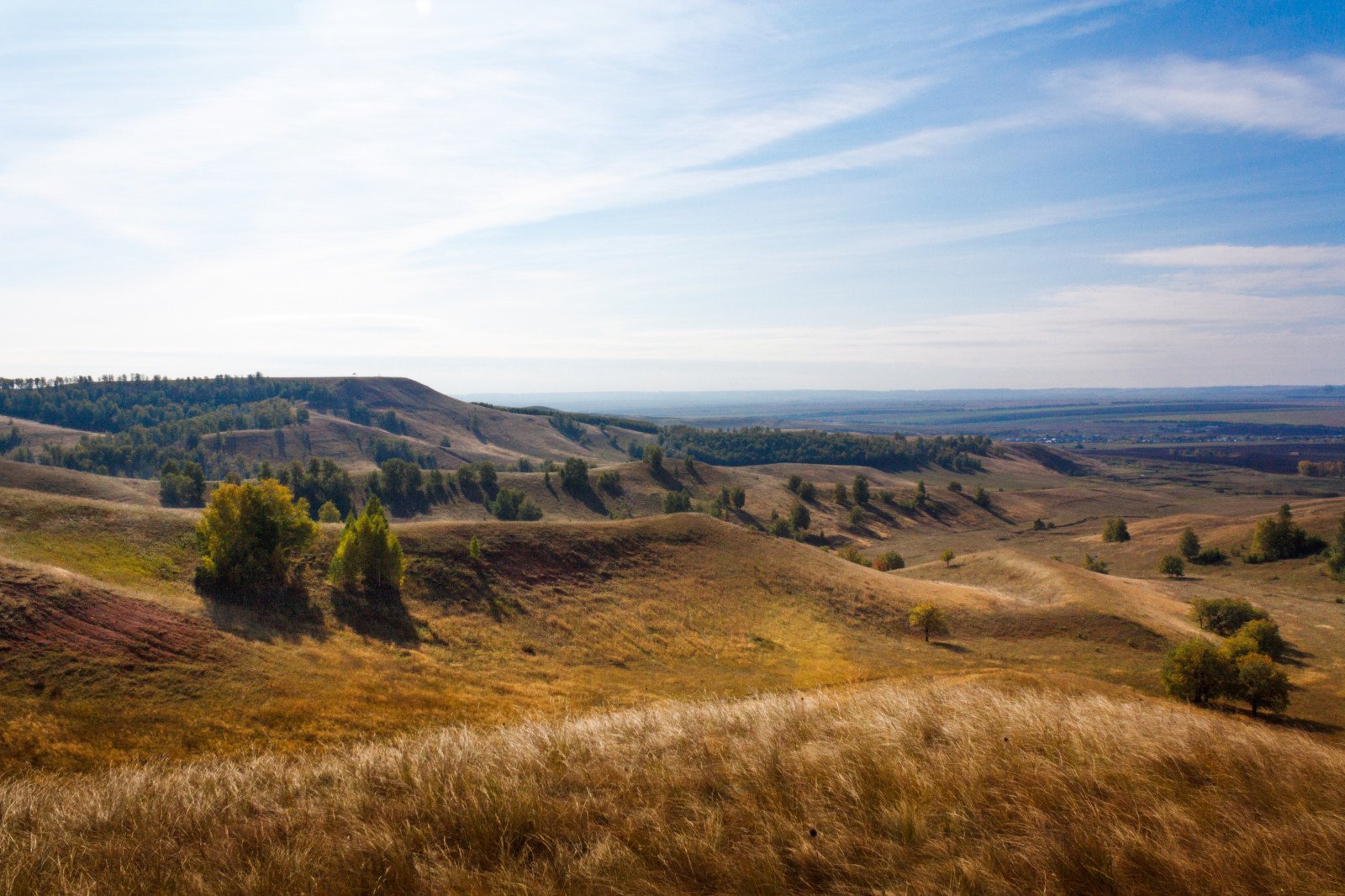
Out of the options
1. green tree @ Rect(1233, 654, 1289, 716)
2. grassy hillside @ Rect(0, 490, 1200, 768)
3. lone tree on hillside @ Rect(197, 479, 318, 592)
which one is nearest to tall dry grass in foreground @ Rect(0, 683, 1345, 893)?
grassy hillside @ Rect(0, 490, 1200, 768)

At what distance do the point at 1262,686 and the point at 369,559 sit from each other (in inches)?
2443

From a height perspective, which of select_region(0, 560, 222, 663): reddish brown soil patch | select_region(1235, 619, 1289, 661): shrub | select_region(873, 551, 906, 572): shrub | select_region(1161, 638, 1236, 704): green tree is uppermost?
select_region(0, 560, 222, 663): reddish brown soil patch

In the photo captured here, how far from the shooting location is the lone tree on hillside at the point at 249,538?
44.8 m

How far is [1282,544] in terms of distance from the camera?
106062 mm

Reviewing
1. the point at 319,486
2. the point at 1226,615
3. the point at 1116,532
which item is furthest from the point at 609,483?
the point at 1226,615

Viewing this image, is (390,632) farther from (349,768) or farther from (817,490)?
(817,490)

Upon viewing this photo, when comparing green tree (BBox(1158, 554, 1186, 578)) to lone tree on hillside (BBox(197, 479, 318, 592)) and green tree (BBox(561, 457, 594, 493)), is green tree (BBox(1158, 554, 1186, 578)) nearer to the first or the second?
green tree (BBox(561, 457, 594, 493))

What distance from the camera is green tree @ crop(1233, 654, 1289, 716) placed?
38.7 meters

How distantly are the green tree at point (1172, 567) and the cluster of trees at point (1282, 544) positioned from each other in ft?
47.3

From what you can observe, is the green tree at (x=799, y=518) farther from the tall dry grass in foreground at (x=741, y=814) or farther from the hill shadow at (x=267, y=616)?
the tall dry grass in foreground at (x=741, y=814)

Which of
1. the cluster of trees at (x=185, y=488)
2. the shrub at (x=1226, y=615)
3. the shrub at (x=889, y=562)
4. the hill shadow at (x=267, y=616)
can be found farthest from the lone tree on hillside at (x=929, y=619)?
the cluster of trees at (x=185, y=488)

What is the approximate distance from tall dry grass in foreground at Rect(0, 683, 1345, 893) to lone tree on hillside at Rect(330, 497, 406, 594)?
4354 centimetres

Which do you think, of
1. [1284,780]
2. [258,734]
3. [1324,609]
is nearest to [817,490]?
[1324,609]

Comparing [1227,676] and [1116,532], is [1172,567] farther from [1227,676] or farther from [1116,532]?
[1227,676]
